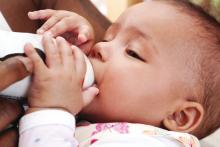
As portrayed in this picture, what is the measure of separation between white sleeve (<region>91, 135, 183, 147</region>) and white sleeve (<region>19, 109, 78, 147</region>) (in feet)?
0.22

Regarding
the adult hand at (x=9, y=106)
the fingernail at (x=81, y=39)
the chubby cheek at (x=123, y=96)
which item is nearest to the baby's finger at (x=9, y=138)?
the adult hand at (x=9, y=106)

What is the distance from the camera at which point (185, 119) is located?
0.96m

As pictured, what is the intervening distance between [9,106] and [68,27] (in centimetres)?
38

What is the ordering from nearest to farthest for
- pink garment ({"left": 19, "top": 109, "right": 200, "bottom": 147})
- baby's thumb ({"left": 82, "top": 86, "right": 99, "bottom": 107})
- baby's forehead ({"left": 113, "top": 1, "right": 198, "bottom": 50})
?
pink garment ({"left": 19, "top": 109, "right": 200, "bottom": 147}) → baby's thumb ({"left": 82, "top": 86, "right": 99, "bottom": 107}) → baby's forehead ({"left": 113, "top": 1, "right": 198, "bottom": 50})

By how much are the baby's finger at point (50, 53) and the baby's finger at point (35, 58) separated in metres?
0.03

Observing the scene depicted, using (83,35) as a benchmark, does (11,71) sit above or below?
above

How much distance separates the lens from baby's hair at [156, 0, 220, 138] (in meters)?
0.95

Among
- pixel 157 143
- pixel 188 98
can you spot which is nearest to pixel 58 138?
pixel 157 143

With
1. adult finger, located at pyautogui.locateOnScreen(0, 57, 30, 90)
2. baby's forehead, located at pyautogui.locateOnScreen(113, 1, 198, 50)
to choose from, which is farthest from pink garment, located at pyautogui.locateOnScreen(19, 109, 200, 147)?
baby's forehead, located at pyautogui.locateOnScreen(113, 1, 198, 50)

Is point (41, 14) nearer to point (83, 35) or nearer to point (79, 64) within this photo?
point (83, 35)

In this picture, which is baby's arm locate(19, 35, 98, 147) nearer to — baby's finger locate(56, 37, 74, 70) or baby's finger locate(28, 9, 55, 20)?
baby's finger locate(56, 37, 74, 70)

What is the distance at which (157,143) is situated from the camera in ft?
2.71

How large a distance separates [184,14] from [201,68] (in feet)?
0.45

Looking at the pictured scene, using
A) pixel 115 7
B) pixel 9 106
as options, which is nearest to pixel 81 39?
pixel 9 106
